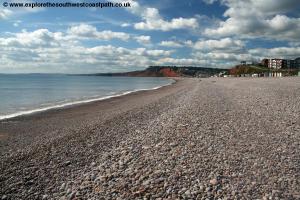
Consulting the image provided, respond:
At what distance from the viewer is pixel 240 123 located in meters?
11.1

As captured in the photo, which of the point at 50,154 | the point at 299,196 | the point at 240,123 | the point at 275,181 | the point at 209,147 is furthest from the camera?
the point at 240,123

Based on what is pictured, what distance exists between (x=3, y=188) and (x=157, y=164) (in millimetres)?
3376

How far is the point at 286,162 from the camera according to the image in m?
6.52

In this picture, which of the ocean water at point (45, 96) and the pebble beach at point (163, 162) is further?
the ocean water at point (45, 96)

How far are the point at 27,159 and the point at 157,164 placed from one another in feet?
13.3

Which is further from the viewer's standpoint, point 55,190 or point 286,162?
point 286,162

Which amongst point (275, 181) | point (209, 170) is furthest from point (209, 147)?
point (275, 181)

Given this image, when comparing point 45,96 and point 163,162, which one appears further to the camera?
point 45,96

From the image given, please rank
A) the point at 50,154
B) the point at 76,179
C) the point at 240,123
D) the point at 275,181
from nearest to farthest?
1. the point at 275,181
2. the point at 76,179
3. the point at 50,154
4. the point at 240,123

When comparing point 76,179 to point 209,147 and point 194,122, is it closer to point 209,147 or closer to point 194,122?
point 209,147

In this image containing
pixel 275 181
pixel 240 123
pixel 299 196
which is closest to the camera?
pixel 299 196

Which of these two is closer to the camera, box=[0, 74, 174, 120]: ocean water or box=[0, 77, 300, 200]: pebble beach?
box=[0, 77, 300, 200]: pebble beach

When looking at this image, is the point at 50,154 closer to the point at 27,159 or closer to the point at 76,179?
the point at 27,159

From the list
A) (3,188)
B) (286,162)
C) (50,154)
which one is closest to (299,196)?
(286,162)
